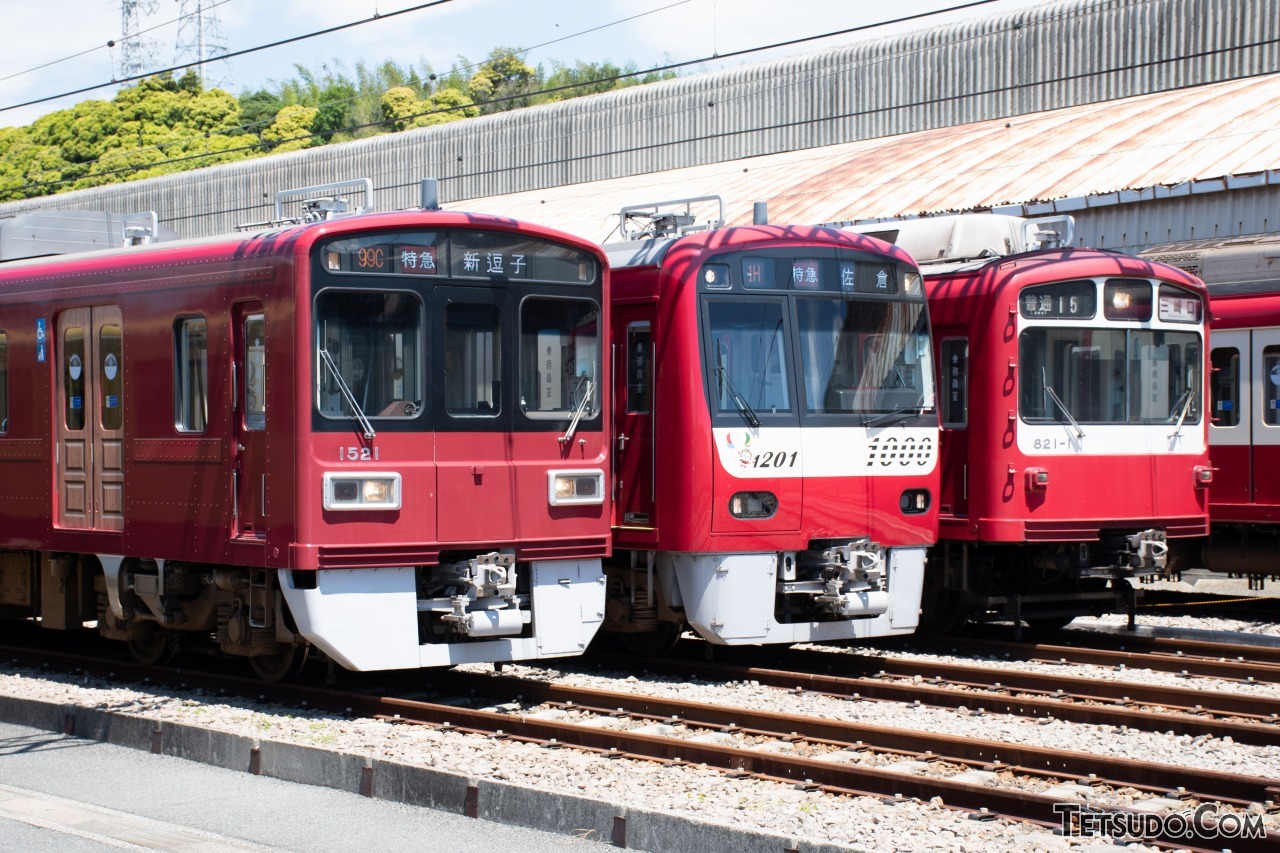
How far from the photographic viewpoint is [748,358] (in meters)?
12.0

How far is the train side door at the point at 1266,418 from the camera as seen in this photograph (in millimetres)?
15188

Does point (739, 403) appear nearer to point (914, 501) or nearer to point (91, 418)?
point (914, 501)

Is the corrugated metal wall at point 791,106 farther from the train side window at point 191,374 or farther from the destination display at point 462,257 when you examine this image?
the destination display at point 462,257

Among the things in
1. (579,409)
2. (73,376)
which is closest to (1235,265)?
(579,409)

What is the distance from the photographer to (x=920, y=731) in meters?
9.38

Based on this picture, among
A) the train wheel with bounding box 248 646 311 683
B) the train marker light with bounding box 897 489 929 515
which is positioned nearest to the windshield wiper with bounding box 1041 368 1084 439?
the train marker light with bounding box 897 489 929 515

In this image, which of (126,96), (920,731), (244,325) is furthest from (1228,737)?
(126,96)

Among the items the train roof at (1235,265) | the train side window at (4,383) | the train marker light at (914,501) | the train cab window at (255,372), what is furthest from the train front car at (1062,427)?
the train side window at (4,383)

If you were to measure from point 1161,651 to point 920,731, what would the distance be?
4.73 meters

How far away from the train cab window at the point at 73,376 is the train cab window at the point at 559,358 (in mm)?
3714

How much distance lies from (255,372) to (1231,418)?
9432 millimetres

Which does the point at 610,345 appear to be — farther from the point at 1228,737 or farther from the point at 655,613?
the point at 1228,737

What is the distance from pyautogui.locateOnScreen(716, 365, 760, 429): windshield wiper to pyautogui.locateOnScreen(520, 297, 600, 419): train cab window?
976mm

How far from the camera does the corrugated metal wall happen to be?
26.6 meters
